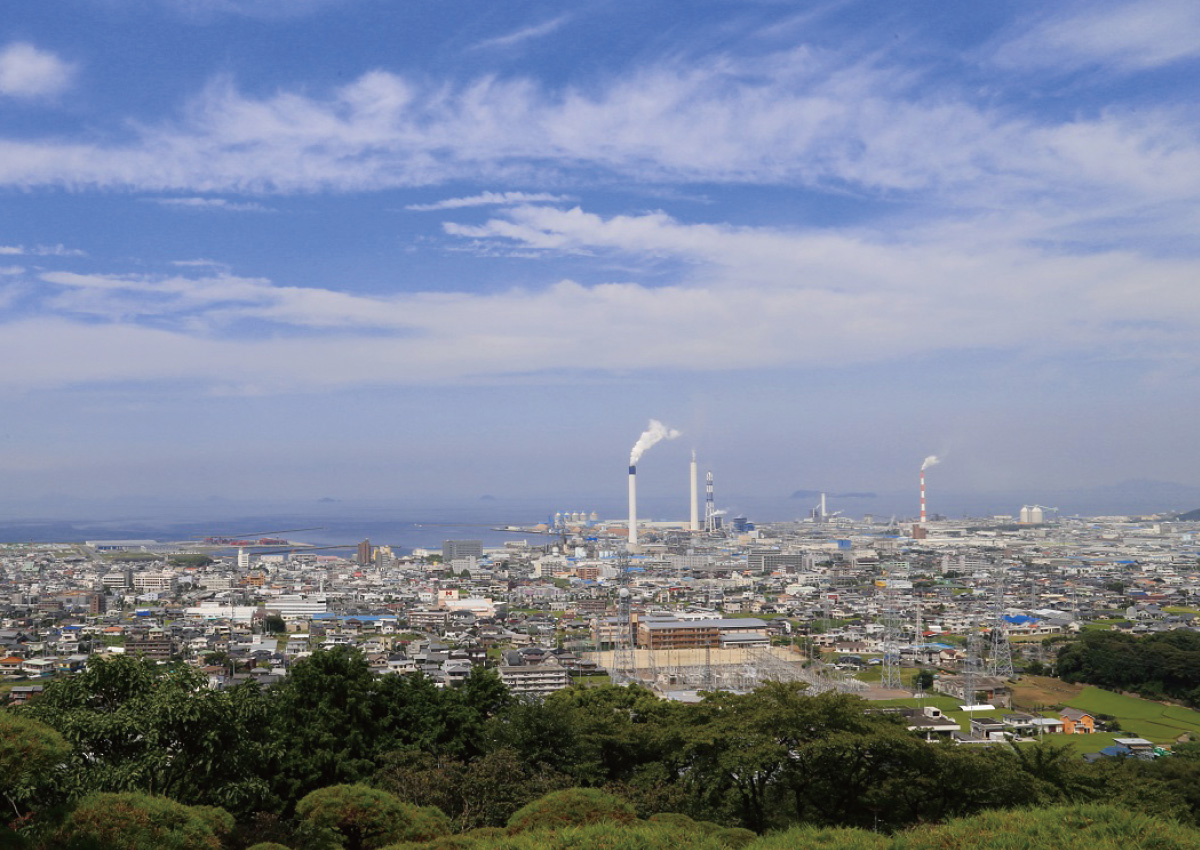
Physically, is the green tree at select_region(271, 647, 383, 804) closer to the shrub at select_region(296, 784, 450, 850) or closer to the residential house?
the shrub at select_region(296, 784, 450, 850)

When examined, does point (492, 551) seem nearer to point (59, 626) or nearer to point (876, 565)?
point (876, 565)

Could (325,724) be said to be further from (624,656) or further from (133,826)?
(624,656)

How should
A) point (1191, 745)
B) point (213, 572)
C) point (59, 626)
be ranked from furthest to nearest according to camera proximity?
point (213, 572)
point (59, 626)
point (1191, 745)

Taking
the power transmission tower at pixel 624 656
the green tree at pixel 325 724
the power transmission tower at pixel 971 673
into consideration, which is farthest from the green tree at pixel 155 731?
the power transmission tower at pixel 971 673

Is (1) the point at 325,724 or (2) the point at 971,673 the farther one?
(2) the point at 971,673

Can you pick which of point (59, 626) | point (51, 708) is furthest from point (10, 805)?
point (59, 626)

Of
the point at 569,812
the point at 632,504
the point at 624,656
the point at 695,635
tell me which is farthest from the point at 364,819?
the point at 632,504
